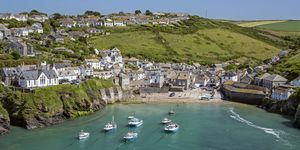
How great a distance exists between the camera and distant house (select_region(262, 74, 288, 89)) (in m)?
54.1

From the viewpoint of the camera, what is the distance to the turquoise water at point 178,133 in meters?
33.0

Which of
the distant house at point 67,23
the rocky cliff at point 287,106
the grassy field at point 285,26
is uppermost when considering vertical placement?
the grassy field at point 285,26

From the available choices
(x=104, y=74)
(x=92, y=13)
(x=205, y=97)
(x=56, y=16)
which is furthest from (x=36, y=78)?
(x=92, y=13)

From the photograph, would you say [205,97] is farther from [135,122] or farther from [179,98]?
[135,122]

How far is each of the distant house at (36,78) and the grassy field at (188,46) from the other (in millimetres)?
31243

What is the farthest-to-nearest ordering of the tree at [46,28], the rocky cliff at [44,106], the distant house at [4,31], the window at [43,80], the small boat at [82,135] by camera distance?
the tree at [46,28], the distant house at [4,31], the window at [43,80], the rocky cliff at [44,106], the small boat at [82,135]

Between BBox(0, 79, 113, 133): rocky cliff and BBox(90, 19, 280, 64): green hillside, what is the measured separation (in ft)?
107

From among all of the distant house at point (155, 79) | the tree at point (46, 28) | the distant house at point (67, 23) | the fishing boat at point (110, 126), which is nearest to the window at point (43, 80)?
the fishing boat at point (110, 126)

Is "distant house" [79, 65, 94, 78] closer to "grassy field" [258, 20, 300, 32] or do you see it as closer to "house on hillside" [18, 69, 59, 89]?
"house on hillside" [18, 69, 59, 89]

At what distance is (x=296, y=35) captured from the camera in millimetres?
106812

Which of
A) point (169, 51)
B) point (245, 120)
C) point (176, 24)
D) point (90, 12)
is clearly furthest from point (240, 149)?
point (90, 12)

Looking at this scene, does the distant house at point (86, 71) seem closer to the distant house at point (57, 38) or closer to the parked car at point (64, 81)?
the parked car at point (64, 81)

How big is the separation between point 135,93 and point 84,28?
36.5 meters

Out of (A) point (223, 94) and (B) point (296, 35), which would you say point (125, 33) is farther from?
(B) point (296, 35)
